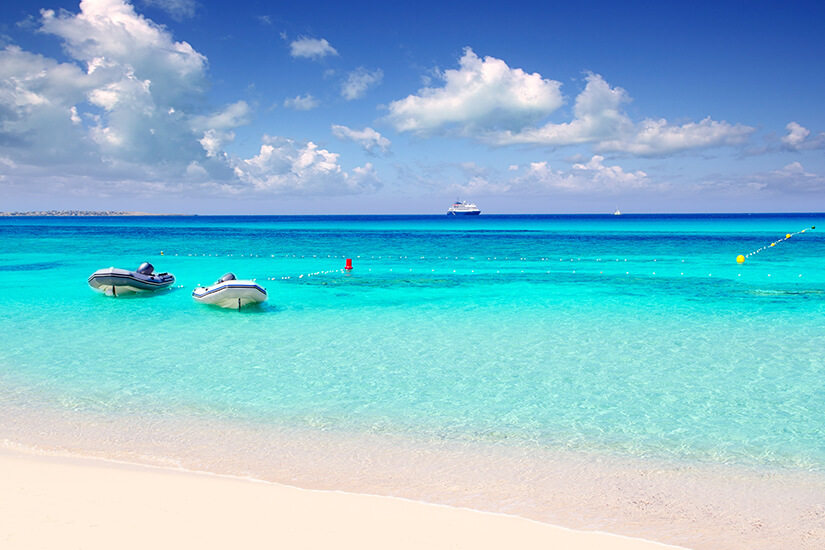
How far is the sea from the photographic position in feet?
22.6

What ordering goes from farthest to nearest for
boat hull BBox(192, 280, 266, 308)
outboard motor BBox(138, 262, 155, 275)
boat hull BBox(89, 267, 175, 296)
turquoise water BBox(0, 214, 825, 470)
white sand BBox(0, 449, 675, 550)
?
outboard motor BBox(138, 262, 155, 275) → boat hull BBox(89, 267, 175, 296) → boat hull BBox(192, 280, 266, 308) → turquoise water BBox(0, 214, 825, 470) → white sand BBox(0, 449, 675, 550)

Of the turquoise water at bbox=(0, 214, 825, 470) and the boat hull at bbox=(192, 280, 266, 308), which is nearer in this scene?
the turquoise water at bbox=(0, 214, 825, 470)

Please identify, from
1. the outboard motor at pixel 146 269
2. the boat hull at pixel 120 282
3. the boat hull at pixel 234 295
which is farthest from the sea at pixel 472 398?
the outboard motor at pixel 146 269

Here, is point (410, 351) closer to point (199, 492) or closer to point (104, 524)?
point (199, 492)

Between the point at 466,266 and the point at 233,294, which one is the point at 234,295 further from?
the point at 466,266

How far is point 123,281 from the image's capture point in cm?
2222

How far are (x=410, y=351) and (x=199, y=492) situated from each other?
7.92 meters

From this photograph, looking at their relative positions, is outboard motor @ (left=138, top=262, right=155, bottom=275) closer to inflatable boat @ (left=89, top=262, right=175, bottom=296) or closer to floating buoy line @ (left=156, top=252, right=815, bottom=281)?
inflatable boat @ (left=89, top=262, right=175, bottom=296)

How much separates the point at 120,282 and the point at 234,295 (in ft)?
19.0

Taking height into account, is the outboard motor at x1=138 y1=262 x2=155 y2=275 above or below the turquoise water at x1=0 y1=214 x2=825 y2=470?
above

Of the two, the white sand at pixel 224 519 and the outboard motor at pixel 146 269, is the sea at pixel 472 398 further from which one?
the outboard motor at pixel 146 269

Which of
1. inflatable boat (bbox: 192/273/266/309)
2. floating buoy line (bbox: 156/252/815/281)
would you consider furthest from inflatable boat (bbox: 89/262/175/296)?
floating buoy line (bbox: 156/252/815/281)

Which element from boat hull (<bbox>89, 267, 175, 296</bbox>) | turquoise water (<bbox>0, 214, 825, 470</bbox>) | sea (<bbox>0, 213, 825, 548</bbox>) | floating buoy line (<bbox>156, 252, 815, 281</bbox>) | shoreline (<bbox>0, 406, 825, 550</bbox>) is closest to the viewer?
shoreline (<bbox>0, 406, 825, 550</bbox>)

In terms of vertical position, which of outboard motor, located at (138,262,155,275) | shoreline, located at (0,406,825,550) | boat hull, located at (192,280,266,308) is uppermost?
outboard motor, located at (138,262,155,275)
